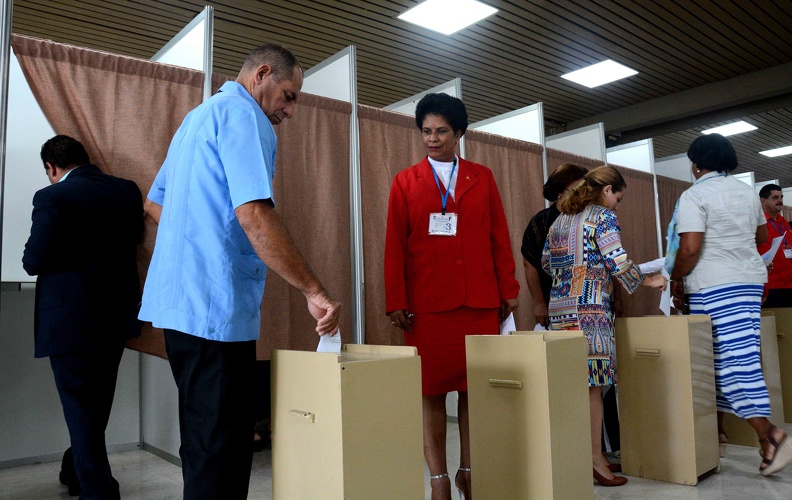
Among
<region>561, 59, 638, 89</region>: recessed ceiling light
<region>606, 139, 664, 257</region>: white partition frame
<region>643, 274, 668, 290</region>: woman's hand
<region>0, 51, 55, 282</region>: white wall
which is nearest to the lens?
<region>0, 51, 55, 282</region>: white wall

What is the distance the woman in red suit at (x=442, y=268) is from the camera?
212cm

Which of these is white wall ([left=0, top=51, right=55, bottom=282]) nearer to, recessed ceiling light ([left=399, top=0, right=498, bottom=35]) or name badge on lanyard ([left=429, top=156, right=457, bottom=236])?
name badge on lanyard ([left=429, top=156, right=457, bottom=236])

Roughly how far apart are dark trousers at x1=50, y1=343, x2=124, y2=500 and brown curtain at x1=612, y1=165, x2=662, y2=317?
3.56 metres

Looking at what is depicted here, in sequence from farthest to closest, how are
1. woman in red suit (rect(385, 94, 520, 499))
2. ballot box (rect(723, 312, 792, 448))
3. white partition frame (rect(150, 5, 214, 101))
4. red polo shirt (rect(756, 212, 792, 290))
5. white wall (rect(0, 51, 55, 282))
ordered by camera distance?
red polo shirt (rect(756, 212, 792, 290)) < ballot box (rect(723, 312, 792, 448)) < white partition frame (rect(150, 5, 214, 101)) < white wall (rect(0, 51, 55, 282)) < woman in red suit (rect(385, 94, 520, 499))

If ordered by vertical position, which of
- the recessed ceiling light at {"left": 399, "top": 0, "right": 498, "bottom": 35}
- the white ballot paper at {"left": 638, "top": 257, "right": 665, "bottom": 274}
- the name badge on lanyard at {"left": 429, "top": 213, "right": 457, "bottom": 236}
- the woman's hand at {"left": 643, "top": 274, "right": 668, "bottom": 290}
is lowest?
the woman's hand at {"left": 643, "top": 274, "right": 668, "bottom": 290}

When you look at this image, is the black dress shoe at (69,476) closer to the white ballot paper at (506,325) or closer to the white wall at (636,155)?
the white ballot paper at (506,325)

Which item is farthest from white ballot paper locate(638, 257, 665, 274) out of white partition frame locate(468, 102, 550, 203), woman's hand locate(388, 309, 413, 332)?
woman's hand locate(388, 309, 413, 332)

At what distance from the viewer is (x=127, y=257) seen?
2338 millimetres

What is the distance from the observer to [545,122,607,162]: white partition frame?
15.0 feet

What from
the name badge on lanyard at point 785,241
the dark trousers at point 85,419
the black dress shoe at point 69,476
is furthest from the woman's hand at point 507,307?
the name badge on lanyard at point 785,241

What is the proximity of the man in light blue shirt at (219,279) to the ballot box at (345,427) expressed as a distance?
10 cm

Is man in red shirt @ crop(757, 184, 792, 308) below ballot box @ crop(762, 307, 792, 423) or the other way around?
the other way around

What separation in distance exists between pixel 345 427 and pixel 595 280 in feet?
5.39

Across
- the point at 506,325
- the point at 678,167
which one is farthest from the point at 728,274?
the point at 678,167
